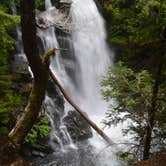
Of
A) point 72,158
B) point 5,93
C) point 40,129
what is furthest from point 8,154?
point 40,129

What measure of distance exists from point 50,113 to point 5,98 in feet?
13.0

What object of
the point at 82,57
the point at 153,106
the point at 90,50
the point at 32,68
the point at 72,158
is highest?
the point at 32,68

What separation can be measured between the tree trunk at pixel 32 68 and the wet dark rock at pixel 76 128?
407 inches

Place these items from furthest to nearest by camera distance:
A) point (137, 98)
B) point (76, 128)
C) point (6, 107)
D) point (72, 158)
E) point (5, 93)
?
point (76, 128), point (72, 158), point (5, 93), point (6, 107), point (137, 98)

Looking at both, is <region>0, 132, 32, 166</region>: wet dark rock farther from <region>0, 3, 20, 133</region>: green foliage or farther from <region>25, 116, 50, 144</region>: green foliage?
<region>25, 116, 50, 144</region>: green foliage

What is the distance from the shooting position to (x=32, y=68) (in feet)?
15.3

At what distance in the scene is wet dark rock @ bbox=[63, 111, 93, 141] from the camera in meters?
15.3

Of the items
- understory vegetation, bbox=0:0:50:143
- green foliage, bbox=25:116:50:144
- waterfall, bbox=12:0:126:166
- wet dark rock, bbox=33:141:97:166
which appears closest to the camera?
understory vegetation, bbox=0:0:50:143

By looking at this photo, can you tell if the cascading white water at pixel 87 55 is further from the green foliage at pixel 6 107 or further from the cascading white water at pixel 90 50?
the green foliage at pixel 6 107

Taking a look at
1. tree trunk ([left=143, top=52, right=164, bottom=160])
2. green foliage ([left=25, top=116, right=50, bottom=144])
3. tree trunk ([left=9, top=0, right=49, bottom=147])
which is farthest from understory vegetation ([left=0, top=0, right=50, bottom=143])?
tree trunk ([left=9, top=0, right=49, bottom=147])

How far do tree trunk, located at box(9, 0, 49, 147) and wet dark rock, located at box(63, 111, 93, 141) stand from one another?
1034 cm

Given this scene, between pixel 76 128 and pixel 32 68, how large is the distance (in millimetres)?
11185

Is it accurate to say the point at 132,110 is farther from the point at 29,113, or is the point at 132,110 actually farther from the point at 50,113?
the point at 50,113

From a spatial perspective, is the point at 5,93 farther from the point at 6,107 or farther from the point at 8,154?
the point at 8,154
